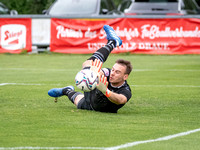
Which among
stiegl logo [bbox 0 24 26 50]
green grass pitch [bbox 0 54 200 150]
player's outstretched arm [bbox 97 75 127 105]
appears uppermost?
player's outstretched arm [bbox 97 75 127 105]

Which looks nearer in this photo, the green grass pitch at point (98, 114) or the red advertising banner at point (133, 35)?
the green grass pitch at point (98, 114)

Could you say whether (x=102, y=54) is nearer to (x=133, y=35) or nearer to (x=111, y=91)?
(x=111, y=91)

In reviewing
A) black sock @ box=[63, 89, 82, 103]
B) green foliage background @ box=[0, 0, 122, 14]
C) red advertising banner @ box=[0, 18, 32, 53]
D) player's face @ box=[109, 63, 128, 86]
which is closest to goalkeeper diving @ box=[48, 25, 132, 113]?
player's face @ box=[109, 63, 128, 86]

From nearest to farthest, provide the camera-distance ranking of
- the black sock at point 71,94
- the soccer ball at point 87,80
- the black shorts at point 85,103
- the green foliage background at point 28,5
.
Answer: the soccer ball at point 87,80, the black shorts at point 85,103, the black sock at point 71,94, the green foliage background at point 28,5

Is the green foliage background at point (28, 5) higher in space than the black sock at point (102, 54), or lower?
lower

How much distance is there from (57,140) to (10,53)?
58.0ft

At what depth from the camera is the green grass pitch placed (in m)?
6.45

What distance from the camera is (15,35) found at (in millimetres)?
23500

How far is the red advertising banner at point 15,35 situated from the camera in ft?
76.8

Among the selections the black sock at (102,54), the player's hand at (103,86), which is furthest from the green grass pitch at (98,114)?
the black sock at (102,54)

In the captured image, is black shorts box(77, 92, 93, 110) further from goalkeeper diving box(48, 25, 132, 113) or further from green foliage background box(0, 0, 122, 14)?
green foliage background box(0, 0, 122, 14)

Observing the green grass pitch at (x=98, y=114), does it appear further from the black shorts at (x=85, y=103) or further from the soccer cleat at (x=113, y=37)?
the soccer cleat at (x=113, y=37)

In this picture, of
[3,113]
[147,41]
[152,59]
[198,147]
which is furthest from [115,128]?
[147,41]

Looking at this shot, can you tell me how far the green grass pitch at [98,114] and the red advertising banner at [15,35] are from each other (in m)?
7.25
